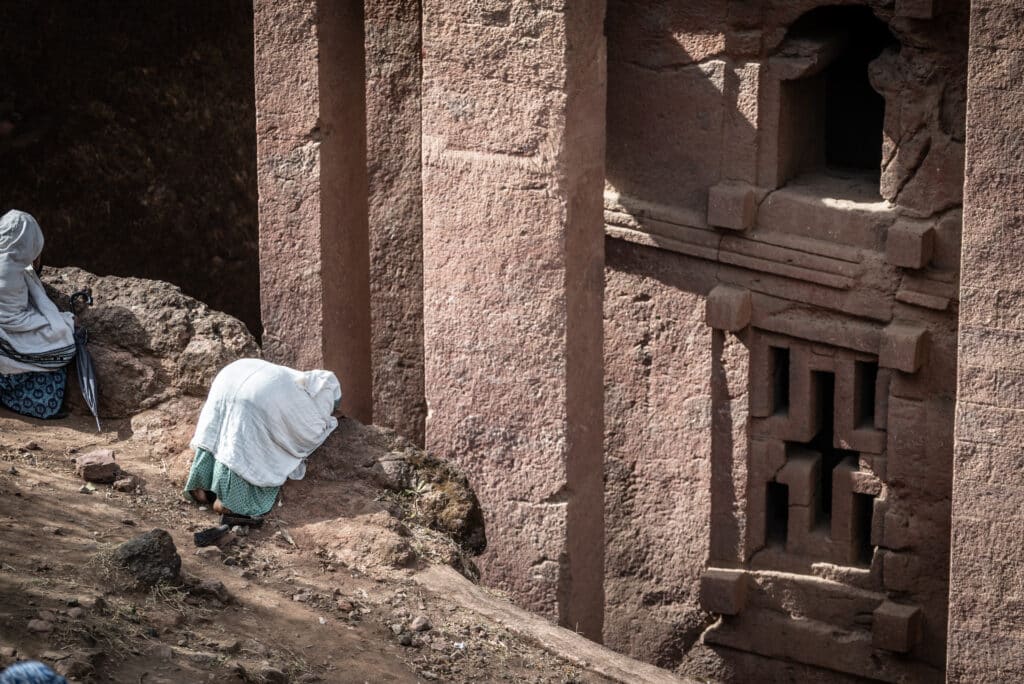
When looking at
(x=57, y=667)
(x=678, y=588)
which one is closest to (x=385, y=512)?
(x=57, y=667)

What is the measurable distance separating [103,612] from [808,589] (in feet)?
15.4

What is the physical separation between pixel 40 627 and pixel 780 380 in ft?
16.5

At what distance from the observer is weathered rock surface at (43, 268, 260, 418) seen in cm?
777

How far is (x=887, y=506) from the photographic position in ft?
28.3

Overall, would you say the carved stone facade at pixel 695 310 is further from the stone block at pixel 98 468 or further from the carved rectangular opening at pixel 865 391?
the stone block at pixel 98 468

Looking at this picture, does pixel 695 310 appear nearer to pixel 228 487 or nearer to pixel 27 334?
pixel 228 487

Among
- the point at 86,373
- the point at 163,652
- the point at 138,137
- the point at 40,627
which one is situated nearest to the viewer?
the point at 40,627

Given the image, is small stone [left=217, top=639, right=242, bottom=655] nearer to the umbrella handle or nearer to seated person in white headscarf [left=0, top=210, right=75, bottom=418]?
seated person in white headscarf [left=0, top=210, right=75, bottom=418]

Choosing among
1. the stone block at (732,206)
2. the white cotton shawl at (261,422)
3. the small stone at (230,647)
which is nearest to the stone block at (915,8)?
the stone block at (732,206)

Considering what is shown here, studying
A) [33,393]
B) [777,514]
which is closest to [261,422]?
[33,393]

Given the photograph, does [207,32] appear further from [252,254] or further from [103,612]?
[103,612]

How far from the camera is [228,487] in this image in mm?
6938

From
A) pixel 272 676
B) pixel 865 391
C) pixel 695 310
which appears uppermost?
pixel 695 310

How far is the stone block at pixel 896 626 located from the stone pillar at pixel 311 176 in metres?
3.40
